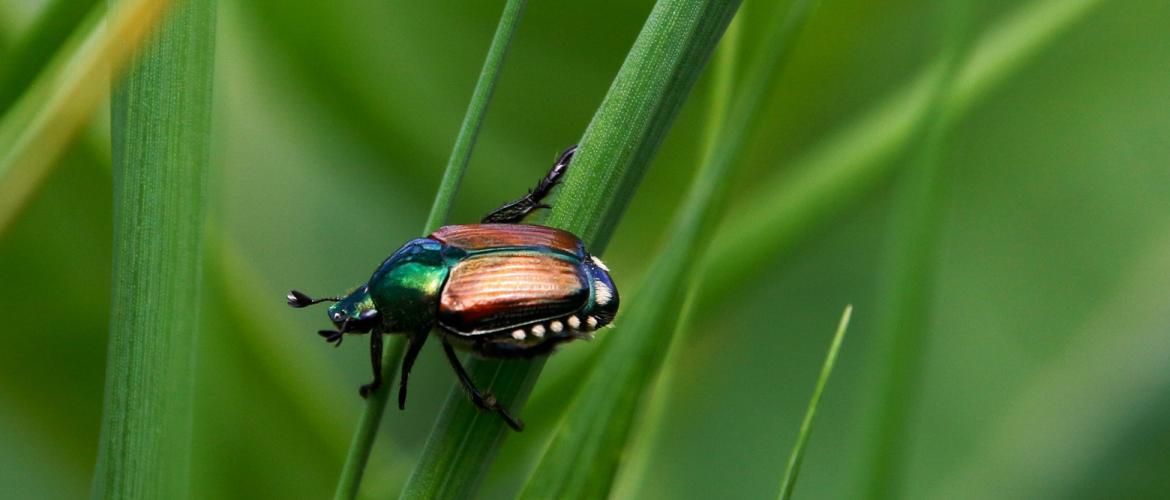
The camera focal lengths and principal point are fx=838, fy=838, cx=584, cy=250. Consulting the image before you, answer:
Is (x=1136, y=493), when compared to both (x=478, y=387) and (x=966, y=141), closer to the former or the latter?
(x=966, y=141)

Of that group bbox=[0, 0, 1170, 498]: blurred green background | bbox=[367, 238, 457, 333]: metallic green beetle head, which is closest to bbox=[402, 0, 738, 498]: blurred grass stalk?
bbox=[367, 238, 457, 333]: metallic green beetle head

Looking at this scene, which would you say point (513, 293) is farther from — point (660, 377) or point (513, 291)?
point (660, 377)

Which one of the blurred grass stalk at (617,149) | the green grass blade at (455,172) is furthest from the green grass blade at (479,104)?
the blurred grass stalk at (617,149)

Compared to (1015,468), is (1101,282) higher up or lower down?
higher up

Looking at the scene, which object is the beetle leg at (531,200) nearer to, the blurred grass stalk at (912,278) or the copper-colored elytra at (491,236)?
the copper-colored elytra at (491,236)

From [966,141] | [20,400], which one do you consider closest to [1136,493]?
[966,141]

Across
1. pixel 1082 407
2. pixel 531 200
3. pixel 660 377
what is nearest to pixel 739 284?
pixel 660 377
